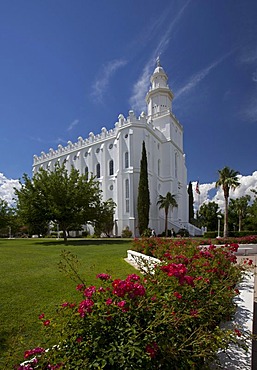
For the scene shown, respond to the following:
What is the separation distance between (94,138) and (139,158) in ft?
39.1

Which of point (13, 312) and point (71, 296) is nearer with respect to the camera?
point (13, 312)

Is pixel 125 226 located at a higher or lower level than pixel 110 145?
lower

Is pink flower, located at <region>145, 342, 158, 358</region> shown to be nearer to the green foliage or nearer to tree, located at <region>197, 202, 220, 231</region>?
the green foliage

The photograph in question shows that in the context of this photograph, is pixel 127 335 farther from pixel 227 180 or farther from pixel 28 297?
pixel 227 180

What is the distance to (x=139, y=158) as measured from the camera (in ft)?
132

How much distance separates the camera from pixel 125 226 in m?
37.2

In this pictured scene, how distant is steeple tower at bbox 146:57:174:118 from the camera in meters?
48.0

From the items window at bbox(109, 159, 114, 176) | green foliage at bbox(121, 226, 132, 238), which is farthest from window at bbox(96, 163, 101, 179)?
green foliage at bbox(121, 226, 132, 238)

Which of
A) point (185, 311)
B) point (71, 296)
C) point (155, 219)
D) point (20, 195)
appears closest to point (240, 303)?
point (185, 311)

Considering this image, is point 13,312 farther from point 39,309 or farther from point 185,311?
point 185,311

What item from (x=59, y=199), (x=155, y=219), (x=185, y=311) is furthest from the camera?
(x=155, y=219)

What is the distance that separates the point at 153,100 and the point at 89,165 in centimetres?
1811

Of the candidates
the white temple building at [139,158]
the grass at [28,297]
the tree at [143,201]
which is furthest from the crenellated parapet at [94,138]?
the grass at [28,297]

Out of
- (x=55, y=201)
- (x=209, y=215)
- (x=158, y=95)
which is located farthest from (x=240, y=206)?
(x=55, y=201)
